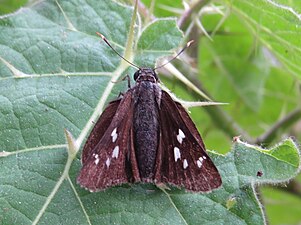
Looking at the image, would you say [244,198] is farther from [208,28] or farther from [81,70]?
[208,28]

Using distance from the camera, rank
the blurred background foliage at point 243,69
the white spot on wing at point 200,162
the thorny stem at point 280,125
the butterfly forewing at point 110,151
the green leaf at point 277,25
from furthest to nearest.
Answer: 1. the thorny stem at point 280,125
2. the blurred background foliage at point 243,69
3. the green leaf at point 277,25
4. the white spot on wing at point 200,162
5. the butterfly forewing at point 110,151

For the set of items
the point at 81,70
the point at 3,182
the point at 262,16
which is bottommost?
the point at 3,182

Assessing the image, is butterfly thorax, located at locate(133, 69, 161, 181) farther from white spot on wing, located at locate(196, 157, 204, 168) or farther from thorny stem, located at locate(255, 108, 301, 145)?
thorny stem, located at locate(255, 108, 301, 145)

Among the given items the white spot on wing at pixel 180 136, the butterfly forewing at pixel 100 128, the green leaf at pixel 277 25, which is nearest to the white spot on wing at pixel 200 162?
the white spot on wing at pixel 180 136

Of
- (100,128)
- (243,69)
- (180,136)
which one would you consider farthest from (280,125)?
(100,128)

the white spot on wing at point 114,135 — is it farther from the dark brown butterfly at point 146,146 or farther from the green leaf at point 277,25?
the green leaf at point 277,25

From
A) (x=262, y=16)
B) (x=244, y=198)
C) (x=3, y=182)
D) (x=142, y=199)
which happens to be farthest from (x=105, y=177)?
(x=262, y=16)

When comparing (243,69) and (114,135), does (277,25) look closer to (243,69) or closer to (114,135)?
(114,135)
